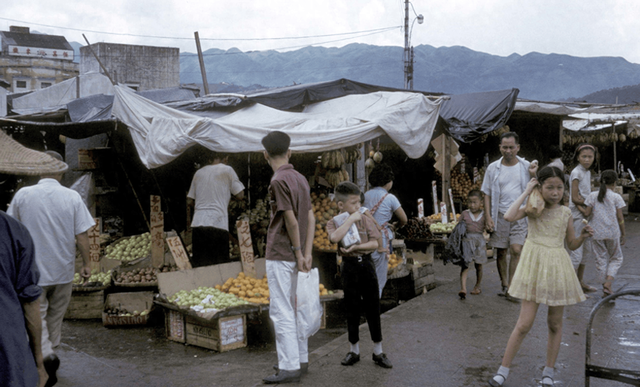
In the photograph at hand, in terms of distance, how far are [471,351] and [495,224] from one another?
2.08m

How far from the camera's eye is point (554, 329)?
3734mm

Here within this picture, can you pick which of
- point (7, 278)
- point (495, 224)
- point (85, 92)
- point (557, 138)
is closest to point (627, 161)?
point (557, 138)

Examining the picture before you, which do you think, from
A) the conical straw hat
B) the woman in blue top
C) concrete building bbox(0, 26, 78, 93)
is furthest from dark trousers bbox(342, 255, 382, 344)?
concrete building bbox(0, 26, 78, 93)

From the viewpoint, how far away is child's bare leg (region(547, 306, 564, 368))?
3701 mm

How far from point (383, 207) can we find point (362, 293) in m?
1.31

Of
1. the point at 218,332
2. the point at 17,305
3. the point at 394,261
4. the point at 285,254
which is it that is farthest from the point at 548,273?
the point at 394,261

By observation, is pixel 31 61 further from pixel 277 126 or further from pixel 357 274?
pixel 357 274

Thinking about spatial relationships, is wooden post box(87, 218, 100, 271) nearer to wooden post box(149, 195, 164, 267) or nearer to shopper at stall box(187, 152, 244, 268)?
wooden post box(149, 195, 164, 267)

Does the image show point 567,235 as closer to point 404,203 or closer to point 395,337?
point 395,337

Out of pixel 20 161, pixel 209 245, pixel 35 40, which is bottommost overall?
pixel 209 245

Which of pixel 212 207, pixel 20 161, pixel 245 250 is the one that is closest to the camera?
pixel 20 161

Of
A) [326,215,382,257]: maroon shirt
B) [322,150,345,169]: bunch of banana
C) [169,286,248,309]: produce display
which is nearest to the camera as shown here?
[326,215,382,257]: maroon shirt

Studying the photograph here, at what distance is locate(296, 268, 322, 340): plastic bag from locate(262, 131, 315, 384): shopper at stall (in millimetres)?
60

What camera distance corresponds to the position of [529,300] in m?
3.73
